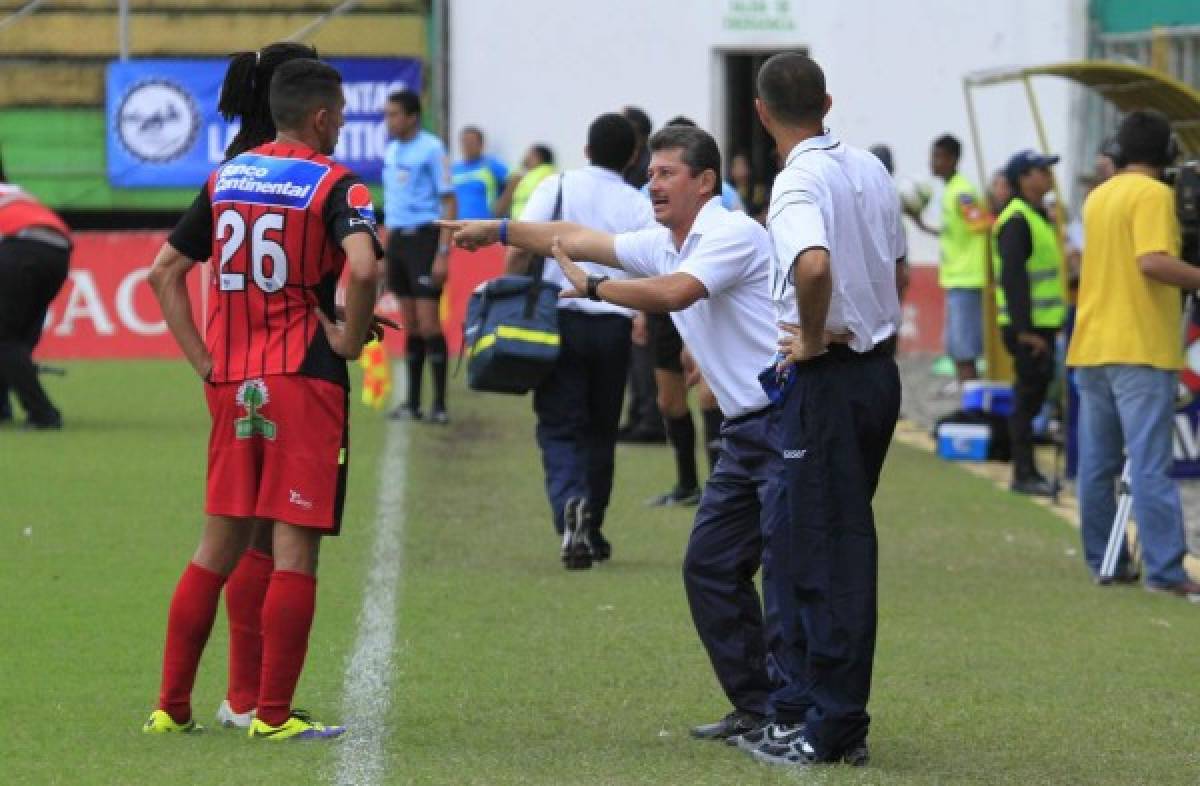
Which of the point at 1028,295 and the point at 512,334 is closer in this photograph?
the point at 512,334

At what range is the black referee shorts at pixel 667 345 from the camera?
12273 millimetres

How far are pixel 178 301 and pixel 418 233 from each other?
990cm

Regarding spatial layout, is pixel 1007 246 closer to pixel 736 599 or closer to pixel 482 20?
pixel 736 599

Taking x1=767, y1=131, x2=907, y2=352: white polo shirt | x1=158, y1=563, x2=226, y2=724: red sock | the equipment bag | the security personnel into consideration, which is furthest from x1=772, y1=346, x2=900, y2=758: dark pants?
the security personnel

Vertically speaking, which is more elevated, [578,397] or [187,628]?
[578,397]

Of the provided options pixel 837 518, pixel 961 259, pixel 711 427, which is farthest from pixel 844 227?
pixel 961 259

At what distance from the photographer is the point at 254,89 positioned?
7.09 meters

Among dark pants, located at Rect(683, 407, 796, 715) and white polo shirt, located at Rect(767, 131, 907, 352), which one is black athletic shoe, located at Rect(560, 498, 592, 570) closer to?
dark pants, located at Rect(683, 407, 796, 715)

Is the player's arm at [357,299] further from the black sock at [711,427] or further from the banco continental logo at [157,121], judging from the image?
the banco continental logo at [157,121]

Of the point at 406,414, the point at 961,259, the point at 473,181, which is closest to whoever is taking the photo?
the point at 406,414

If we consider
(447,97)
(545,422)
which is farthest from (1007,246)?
(447,97)

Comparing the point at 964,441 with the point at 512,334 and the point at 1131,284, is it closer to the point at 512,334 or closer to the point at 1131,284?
the point at 1131,284

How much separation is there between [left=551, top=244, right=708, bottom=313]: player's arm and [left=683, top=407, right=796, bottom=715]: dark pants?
451mm

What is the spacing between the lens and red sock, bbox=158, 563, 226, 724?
6.88 m
